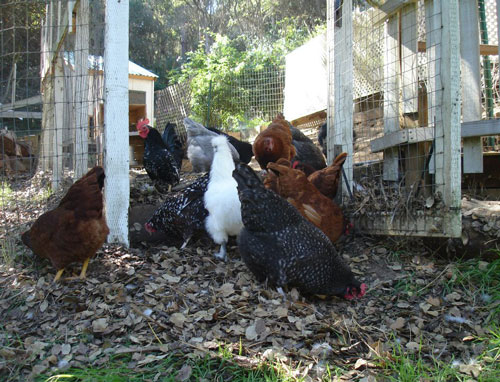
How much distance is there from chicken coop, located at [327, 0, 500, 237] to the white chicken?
125cm

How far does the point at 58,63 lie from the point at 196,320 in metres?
5.00

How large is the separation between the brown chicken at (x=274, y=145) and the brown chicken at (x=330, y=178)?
1.45 metres

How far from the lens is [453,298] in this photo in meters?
3.29

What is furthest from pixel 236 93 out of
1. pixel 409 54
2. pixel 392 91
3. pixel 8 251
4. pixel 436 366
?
pixel 436 366

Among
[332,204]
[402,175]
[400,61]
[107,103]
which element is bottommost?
[332,204]

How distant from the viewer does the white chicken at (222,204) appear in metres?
4.10

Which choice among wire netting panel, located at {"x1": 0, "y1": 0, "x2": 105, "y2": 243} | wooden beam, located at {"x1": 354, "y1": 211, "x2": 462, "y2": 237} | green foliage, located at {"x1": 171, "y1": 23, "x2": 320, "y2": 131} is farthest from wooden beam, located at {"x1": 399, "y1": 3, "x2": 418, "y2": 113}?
green foliage, located at {"x1": 171, "y1": 23, "x2": 320, "y2": 131}

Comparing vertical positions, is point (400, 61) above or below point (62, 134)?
above

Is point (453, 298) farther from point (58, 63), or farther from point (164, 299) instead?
point (58, 63)

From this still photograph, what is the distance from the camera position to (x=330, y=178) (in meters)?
4.43

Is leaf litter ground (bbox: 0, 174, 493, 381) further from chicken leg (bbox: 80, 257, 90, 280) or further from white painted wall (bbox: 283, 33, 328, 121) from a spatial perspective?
white painted wall (bbox: 283, 33, 328, 121)

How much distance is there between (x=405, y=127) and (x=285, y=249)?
2.23 metres

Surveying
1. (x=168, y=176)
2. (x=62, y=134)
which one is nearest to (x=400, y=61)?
(x=168, y=176)

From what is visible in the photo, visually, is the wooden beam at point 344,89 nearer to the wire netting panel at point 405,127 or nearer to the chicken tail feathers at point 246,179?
the wire netting panel at point 405,127
